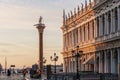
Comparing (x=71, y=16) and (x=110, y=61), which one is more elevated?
(x=71, y=16)

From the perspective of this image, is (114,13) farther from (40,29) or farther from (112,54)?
(40,29)

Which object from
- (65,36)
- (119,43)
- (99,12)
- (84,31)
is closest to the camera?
(119,43)

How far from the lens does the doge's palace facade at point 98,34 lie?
6338 cm

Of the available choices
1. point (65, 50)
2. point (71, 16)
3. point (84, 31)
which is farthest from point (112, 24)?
point (65, 50)

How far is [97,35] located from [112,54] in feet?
28.6

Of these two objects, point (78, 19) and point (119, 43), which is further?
point (78, 19)

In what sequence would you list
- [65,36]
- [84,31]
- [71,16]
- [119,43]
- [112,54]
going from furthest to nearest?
[65,36] < [71,16] < [84,31] < [112,54] < [119,43]

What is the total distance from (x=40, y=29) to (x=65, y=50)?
10792 millimetres

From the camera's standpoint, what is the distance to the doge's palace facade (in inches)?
2495

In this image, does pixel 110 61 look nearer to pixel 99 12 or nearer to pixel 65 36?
pixel 99 12

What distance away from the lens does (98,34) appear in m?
71.9

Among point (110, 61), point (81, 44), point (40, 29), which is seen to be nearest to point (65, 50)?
point (40, 29)

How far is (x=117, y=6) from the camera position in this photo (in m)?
62.2

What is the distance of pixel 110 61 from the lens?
217 ft
